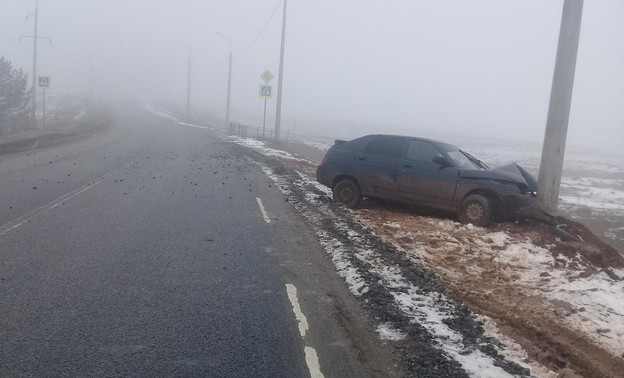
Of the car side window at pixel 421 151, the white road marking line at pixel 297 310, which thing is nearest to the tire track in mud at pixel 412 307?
the white road marking line at pixel 297 310

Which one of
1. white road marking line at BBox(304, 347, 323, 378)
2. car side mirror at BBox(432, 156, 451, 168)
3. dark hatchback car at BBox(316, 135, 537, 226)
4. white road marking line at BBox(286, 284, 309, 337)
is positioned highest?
car side mirror at BBox(432, 156, 451, 168)

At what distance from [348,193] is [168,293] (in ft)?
23.6

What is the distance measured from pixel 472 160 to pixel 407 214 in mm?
1777

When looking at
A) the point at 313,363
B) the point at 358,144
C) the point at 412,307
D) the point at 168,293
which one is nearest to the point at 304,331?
the point at 313,363

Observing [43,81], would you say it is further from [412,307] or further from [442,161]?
[412,307]

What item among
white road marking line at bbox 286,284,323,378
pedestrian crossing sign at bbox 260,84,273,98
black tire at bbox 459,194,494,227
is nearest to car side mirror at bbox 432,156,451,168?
black tire at bbox 459,194,494,227

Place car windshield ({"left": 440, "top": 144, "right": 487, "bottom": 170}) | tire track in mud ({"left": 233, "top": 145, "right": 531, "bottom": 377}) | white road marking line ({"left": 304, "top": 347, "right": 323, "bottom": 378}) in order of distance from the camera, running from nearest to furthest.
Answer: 1. white road marking line ({"left": 304, "top": 347, "right": 323, "bottom": 378})
2. tire track in mud ({"left": 233, "top": 145, "right": 531, "bottom": 377})
3. car windshield ({"left": 440, "top": 144, "right": 487, "bottom": 170})

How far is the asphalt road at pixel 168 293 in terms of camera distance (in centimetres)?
463

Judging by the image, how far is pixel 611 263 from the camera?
8.08m

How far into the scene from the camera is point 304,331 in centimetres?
535

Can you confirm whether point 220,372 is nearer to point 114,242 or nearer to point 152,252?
point 152,252

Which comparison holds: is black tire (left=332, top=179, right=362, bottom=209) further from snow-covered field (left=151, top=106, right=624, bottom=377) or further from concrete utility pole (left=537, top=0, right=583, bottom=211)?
concrete utility pole (left=537, top=0, right=583, bottom=211)

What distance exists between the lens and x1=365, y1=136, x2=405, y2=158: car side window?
1232 cm

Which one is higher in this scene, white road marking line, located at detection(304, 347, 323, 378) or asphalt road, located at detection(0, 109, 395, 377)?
white road marking line, located at detection(304, 347, 323, 378)
